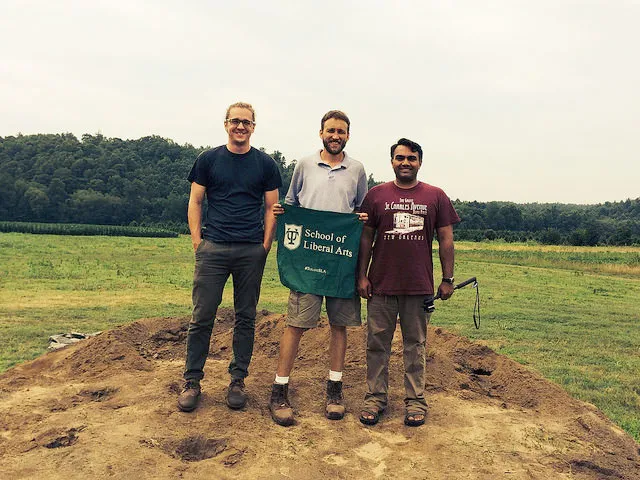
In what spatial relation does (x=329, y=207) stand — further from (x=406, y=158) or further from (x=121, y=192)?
(x=121, y=192)

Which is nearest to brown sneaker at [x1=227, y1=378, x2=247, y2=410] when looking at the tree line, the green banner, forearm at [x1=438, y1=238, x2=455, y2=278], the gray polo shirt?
the green banner

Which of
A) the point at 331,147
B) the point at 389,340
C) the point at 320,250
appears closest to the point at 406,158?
the point at 331,147

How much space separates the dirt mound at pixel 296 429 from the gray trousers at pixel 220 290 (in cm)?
35

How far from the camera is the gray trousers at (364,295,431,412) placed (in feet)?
13.5

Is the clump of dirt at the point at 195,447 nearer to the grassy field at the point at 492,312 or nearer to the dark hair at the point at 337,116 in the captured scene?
the dark hair at the point at 337,116

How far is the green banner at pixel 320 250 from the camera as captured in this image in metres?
4.05

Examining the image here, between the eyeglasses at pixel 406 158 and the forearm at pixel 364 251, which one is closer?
the eyeglasses at pixel 406 158

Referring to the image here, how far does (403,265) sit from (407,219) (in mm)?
346

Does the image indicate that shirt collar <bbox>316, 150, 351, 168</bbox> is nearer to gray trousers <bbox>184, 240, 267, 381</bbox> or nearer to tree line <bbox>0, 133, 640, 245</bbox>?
gray trousers <bbox>184, 240, 267, 381</bbox>

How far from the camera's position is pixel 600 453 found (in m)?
3.74

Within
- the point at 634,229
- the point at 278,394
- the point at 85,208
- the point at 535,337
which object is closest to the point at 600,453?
the point at 278,394

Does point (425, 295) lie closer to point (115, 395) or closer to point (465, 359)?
point (465, 359)

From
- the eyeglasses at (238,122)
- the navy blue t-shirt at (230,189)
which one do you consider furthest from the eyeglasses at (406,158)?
the eyeglasses at (238,122)

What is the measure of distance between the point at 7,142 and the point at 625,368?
9016 centimetres
